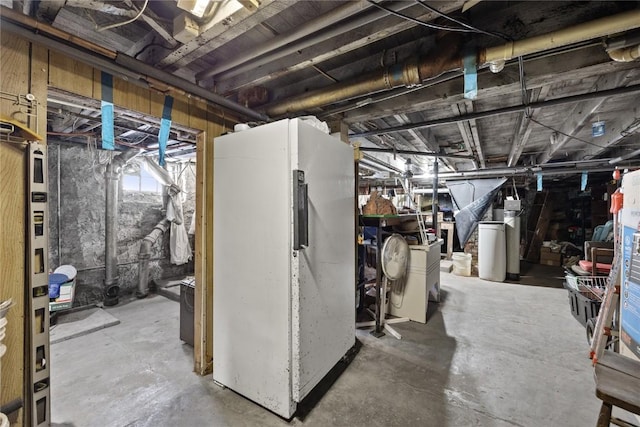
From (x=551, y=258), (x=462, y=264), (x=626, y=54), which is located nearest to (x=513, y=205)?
(x=462, y=264)

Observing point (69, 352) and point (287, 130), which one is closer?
point (287, 130)

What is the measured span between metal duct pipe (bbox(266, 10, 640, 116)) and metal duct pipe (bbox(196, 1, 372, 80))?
503 mm

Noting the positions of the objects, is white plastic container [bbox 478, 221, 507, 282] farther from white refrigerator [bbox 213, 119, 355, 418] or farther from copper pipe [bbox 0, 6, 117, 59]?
copper pipe [bbox 0, 6, 117, 59]

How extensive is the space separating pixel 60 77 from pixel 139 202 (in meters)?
3.69

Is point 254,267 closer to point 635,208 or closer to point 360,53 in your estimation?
point 360,53

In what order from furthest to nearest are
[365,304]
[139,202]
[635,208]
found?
[139,202], [365,304], [635,208]

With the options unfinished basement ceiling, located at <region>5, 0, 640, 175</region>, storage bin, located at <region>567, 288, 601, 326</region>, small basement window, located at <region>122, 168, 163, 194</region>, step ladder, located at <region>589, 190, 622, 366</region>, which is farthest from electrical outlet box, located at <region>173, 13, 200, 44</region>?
storage bin, located at <region>567, 288, 601, 326</region>

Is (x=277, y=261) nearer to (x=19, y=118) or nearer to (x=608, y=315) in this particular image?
(x=19, y=118)

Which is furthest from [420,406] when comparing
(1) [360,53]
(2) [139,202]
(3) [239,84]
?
(2) [139,202]

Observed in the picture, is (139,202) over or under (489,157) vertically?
under

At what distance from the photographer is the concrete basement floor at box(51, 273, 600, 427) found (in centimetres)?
172

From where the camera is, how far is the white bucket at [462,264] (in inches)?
214

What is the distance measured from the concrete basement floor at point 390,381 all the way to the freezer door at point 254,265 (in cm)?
26

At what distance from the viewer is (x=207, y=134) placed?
2.14 meters
